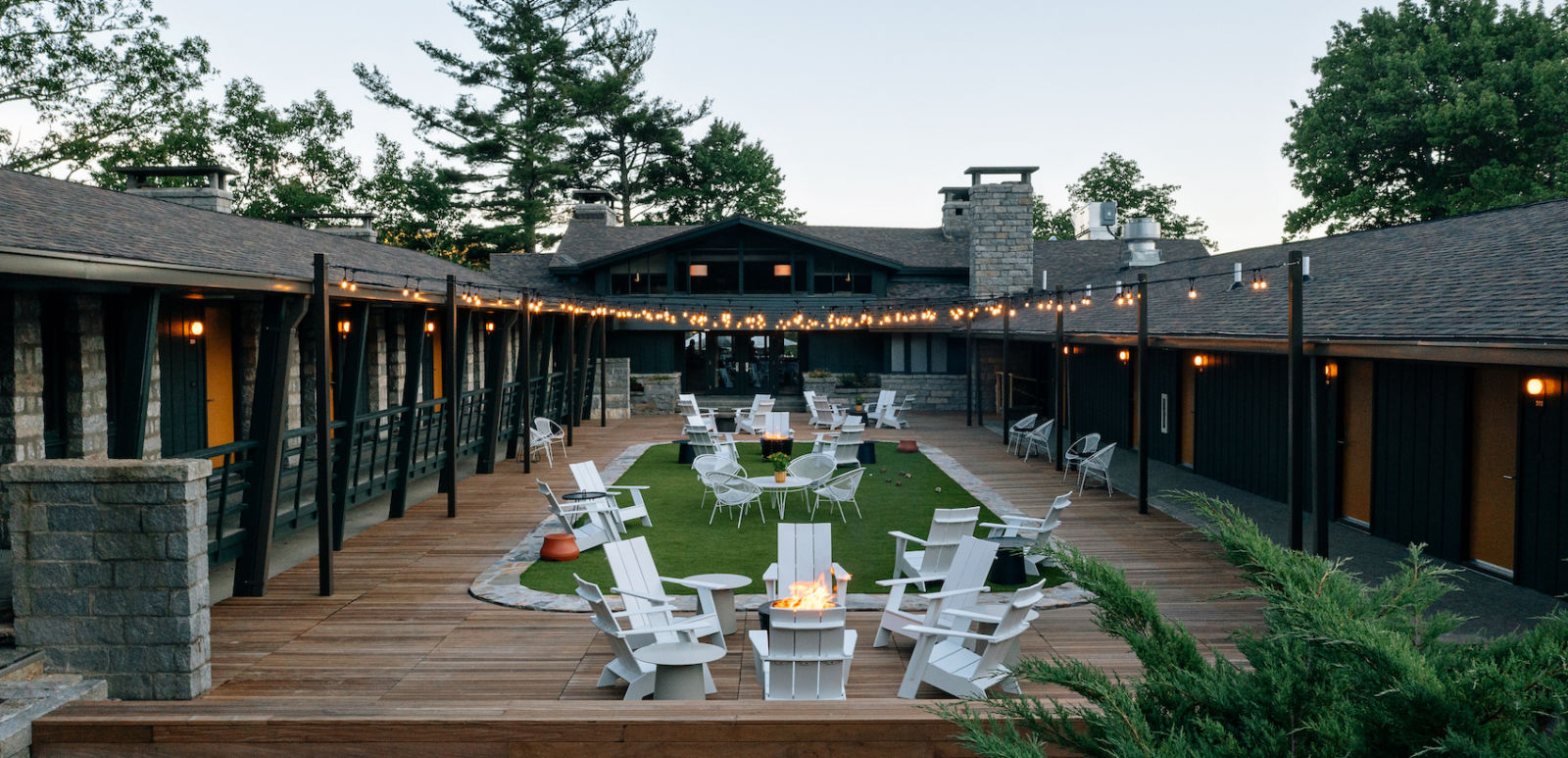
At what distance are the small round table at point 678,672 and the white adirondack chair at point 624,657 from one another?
3.6 inches

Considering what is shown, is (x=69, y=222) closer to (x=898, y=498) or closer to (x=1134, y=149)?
(x=898, y=498)

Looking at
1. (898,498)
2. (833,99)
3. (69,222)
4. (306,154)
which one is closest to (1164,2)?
(833,99)

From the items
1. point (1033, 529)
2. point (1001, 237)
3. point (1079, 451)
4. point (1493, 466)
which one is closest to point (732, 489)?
point (1033, 529)

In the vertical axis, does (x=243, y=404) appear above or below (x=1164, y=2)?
below

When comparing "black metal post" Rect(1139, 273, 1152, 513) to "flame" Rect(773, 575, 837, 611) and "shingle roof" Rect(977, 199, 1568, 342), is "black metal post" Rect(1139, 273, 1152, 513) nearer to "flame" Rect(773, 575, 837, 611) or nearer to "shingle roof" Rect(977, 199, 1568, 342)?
"shingle roof" Rect(977, 199, 1568, 342)

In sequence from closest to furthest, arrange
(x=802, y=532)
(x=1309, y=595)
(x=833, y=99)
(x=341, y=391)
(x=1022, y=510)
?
(x=1309, y=595) → (x=802, y=532) → (x=341, y=391) → (x=1022, y=510) → (x=833, y=99)

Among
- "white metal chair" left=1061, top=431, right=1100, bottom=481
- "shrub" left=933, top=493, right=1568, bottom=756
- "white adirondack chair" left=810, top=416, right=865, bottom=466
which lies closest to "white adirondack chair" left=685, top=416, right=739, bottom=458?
"white adirondack chair" left=810, top=416, right=865, bottom=466

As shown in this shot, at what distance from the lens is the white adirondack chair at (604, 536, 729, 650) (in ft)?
20.4

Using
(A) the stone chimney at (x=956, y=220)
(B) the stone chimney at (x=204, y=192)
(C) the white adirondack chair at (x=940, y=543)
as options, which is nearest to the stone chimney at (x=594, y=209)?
(A) the stone chimney at (x=956, y=220)

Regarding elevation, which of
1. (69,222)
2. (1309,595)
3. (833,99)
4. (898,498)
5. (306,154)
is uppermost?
(833,99)

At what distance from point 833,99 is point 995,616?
37.6 metres

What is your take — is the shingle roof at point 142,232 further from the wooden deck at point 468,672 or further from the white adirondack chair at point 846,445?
the white adirondack chair at point 846,445

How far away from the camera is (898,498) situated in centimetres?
1309

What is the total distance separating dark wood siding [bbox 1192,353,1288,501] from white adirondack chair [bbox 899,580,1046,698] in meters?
7.78
